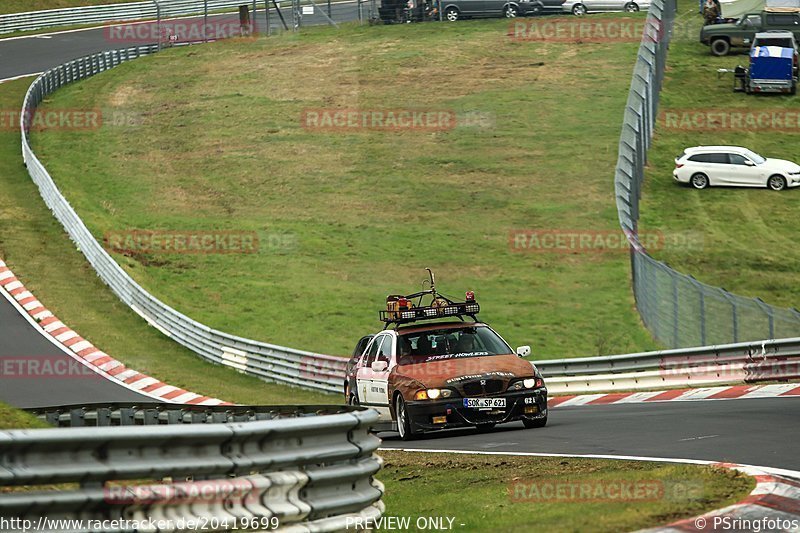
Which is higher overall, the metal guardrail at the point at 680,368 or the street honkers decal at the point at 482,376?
the street honkers decal at the point at 482,376

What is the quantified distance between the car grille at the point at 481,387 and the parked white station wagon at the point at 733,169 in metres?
27.1

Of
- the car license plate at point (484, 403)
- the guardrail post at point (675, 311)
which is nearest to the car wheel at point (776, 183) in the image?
the guardrail post at point (675, 311)

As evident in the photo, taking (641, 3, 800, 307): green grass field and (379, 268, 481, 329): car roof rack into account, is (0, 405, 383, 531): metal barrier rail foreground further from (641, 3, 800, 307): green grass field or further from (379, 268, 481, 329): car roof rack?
(641, 3, 800, 307): green grass field

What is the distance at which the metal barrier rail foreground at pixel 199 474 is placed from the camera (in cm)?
625

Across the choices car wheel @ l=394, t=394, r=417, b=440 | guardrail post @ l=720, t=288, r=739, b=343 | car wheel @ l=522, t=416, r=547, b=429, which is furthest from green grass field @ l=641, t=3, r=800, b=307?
car wheel @ l=394, t=394, r=417, b=440

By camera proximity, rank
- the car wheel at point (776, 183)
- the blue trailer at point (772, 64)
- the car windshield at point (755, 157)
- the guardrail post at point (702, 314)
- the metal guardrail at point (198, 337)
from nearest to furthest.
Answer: the guardrail post at point (702, 314), the metal guardrail at point (198, 337), the car wheel at point (776, 183), the car windshield at point (755, 157), the blue trailer at point (772, 64)

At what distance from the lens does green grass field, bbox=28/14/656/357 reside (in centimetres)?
3412

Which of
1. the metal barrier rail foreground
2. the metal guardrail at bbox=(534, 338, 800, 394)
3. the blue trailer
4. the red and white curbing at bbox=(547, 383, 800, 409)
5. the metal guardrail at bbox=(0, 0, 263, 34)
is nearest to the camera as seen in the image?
the metal barrier rail foreground

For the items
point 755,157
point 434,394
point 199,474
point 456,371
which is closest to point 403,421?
point 434,394

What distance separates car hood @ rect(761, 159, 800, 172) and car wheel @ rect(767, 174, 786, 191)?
280mm

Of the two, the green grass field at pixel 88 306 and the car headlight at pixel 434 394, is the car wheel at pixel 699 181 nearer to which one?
the green grass field at pixel 88 306

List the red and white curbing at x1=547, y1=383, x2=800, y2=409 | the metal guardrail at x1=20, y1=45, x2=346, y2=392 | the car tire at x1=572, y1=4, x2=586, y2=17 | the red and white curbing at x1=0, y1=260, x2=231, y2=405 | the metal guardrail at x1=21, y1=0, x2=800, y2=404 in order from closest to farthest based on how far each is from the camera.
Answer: the red and white curbing at x1=547, y1=383, x2=800, y2=409, the metal guardrail at x1=21, y1=0, x2=800, y2=404, the red and white curbing at x1=0, y1=260, x2=231, y2=405, the metal guardrail at x1=20, y1=45, x2=346, y2=392, the car tire at x1=572, y1=4, x2=586, y2=17

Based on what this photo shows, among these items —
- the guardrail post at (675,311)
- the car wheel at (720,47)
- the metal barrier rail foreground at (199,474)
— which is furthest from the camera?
the car wheel at (720,47)

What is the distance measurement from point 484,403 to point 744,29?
139 ft
